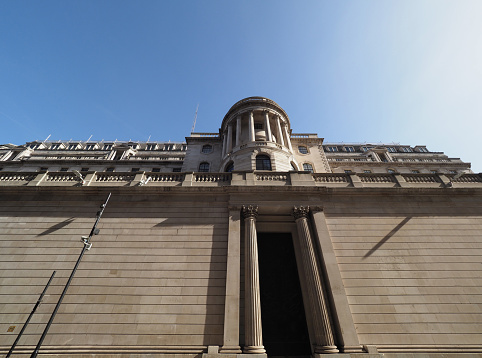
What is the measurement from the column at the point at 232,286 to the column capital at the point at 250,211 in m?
0.33

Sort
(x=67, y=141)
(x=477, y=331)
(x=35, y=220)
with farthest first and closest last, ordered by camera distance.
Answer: (x=67, y=141) → (x=35, y=220) → (x=477, y=331)

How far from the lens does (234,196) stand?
13.6 m

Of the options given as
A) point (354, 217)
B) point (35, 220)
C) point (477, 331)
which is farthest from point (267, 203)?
point (35, 220)

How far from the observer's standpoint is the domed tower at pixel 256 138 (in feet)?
71.3

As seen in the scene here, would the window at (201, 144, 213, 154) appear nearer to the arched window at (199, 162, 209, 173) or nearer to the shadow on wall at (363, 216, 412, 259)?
the arched window at (199, 162, 209, 173)

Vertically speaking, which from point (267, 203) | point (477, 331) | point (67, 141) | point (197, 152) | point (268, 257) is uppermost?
point (67, 141)

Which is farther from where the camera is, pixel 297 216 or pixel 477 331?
pixel 297 216

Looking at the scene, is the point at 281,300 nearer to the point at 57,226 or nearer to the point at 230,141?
the point at 57,226

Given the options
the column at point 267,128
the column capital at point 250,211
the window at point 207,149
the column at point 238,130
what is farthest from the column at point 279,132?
the column capital at point 250,211

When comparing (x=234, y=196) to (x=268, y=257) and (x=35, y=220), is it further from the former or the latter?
(x=35, y=220)

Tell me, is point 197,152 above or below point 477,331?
above

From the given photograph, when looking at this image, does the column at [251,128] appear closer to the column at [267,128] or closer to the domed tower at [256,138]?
the domed tower at [256,138]

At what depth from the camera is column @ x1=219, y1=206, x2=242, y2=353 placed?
351 inches

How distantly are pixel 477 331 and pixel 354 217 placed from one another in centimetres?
690
